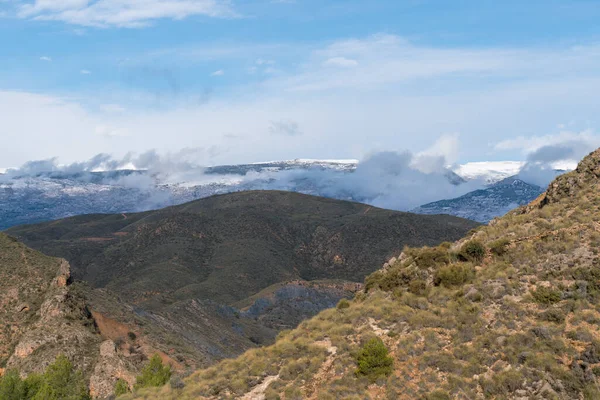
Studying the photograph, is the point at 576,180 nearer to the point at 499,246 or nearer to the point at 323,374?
the point at 499,246

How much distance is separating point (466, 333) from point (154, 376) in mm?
24512

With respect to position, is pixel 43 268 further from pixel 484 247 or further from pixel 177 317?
pixel 484 247

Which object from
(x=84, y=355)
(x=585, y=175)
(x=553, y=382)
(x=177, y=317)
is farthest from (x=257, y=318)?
(x=553, y=382)

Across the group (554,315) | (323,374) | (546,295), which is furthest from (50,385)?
(554,315)

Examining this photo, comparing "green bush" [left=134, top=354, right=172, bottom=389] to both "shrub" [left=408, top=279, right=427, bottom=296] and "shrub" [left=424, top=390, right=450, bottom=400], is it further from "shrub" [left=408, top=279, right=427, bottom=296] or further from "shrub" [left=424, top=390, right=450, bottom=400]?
"shrub" [left=424, top=390, right=450, bottom=400]

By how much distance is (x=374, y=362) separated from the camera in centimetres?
2216

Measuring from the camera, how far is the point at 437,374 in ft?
69.7

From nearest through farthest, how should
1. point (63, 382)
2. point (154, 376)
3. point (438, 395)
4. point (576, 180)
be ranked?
point (438, 395)
point (576, 180)
point (154, 376)
point (63, 382)

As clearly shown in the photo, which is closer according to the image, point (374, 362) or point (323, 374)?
point (374, 362)

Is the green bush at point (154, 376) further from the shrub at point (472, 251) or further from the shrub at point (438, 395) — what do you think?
the shrub at point (438, 395)

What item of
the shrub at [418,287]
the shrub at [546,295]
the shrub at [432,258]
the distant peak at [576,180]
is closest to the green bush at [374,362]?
the shrub at [418,287]

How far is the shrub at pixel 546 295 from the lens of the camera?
75.5 ft

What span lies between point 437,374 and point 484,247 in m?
8.79

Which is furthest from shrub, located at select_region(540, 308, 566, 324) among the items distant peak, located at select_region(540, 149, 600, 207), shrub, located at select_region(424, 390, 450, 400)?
distant peak, located at select_region(540, 149, 600, 207)
